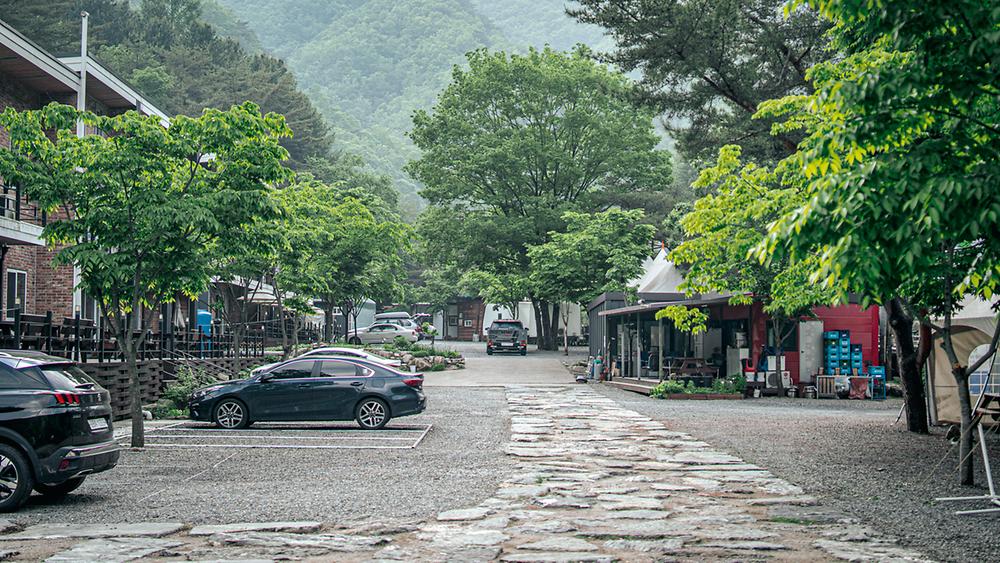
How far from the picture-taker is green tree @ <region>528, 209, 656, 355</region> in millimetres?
41938

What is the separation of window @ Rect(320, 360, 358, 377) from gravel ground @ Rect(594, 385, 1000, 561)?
6.05 m

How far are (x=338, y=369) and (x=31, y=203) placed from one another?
1183 cm

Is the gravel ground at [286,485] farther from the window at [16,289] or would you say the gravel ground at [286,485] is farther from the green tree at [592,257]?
the green tree at [592,257]

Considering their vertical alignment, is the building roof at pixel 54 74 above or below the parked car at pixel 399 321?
above

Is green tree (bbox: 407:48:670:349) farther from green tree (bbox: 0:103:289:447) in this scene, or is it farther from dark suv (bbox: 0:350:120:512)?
dark suv (bbox: 0:350:120:512)

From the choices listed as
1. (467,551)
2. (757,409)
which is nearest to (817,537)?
(467,551)

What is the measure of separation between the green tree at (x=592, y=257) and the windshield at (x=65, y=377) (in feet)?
105

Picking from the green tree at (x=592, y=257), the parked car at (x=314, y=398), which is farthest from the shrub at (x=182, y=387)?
the green tree at (x=592, y=257)

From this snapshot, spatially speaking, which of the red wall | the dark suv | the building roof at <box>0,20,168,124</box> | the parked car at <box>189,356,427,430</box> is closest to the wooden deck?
the red wall

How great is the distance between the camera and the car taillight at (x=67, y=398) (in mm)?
9328

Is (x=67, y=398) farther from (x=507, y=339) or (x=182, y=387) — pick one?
(x=507, y=339)

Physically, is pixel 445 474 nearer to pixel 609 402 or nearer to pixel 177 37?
pixel 609 402

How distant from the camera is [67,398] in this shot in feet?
30.9

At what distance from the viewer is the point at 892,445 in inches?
596
